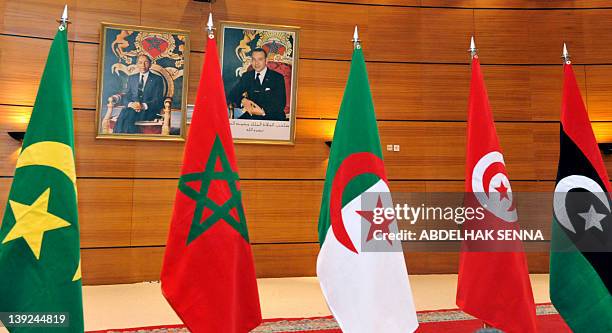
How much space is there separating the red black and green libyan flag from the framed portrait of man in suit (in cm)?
291

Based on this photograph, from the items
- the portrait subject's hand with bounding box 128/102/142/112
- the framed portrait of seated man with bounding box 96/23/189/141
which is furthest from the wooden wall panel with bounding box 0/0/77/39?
the portrait subject's hand with bounding box 128/102/142/112

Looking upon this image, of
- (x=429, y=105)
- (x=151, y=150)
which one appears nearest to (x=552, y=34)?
(x=429, y=105)

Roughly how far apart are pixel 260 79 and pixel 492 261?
330 centimetres

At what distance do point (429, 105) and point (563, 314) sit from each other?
10.4 feet

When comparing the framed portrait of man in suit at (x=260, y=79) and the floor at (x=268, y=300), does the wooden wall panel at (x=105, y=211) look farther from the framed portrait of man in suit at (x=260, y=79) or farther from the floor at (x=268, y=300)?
the framed portrait of man in suit at (x=260, y=79)

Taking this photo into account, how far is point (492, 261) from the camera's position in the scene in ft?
6.77

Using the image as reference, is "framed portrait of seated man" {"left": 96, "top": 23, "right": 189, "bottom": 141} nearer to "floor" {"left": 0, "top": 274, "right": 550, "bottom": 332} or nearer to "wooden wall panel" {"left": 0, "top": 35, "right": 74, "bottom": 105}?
"wooden wall panel" {"left": 0, "top": 35, "right": 74, "bottom": 105}

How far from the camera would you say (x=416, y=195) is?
186 inches

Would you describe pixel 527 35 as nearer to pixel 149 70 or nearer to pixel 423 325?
pixel 423 325

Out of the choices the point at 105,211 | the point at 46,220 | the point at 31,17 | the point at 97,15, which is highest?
the point at 97,15

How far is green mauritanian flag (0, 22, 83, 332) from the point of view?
5.13 feet

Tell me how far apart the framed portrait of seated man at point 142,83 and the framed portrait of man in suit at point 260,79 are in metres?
0.52

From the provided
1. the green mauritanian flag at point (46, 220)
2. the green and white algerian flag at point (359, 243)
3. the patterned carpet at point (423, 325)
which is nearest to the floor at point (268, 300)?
the patterned carpet at point (423, 325)

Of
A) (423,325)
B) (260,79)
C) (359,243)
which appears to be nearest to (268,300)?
(423,325)
